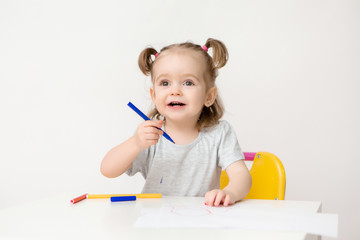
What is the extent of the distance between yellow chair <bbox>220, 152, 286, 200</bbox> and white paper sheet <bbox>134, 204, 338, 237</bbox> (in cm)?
31

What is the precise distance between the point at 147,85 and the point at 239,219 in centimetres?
141

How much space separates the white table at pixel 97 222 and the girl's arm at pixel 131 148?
0.14 m

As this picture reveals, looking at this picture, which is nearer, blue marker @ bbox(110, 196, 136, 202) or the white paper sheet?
the white paper sheet

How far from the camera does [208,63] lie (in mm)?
1238

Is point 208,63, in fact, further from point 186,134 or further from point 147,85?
point 147,85

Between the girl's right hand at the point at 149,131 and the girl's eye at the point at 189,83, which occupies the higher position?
the girl's eye at the point at 189,83

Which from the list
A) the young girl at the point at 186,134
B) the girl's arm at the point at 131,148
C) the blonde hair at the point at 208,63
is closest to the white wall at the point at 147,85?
the blonde hair at the point at 208,63

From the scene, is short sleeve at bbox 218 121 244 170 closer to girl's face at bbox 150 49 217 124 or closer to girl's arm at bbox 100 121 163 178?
girl's face at bbox 150 49 217 124

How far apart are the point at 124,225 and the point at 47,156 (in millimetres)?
1616

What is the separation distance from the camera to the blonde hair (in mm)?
1225

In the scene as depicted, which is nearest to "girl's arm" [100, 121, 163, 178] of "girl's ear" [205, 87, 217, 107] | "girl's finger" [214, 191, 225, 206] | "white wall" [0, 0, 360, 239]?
"girl's finger" [214, 191, 225, 206]

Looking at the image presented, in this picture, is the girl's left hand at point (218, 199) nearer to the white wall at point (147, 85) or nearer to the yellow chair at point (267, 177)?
the yellow chair at point (267, 177)

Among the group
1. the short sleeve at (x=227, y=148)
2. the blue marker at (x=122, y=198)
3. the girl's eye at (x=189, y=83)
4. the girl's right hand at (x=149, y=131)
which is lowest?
the blue marker at (x=122, y=198)

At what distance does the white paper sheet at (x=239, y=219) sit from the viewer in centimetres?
61
